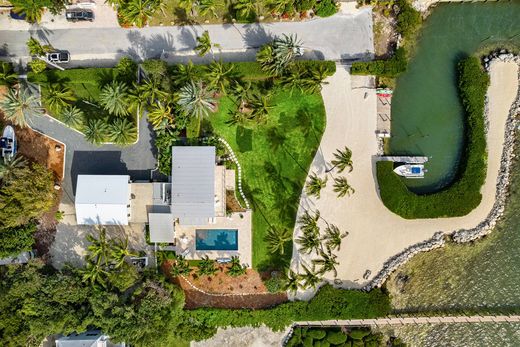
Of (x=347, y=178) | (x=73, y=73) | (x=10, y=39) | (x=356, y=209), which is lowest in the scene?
(x=356, y=209)

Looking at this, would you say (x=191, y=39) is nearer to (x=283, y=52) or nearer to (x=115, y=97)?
(x=115, y=97)

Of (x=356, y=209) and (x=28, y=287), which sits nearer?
(x=28, y=287)

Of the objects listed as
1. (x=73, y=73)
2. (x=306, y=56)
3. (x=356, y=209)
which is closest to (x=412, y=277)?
(x=356, y=209)

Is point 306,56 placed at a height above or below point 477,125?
above

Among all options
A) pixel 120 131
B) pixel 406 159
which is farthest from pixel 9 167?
pixel 406 159

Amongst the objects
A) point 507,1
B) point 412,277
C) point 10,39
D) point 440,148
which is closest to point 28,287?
point 10,39

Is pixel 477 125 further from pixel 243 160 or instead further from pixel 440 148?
pixel 243 160
